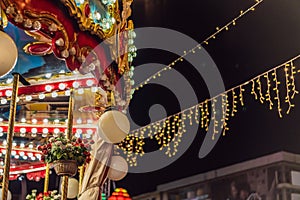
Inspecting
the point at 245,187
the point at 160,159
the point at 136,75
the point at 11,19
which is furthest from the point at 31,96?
the point at 245,187

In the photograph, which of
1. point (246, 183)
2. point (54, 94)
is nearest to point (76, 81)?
point (54, 94)

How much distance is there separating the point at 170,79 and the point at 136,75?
0.90m

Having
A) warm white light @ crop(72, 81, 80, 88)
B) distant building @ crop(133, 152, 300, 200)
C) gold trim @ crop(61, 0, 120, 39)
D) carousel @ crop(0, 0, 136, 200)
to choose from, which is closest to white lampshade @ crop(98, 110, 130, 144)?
carousel @ crop(0, 0, 136, 200)

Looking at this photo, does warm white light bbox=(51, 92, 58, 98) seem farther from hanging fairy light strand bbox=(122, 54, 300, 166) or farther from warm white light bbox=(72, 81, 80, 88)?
hanging fairy light strand bbox=(122, 54, 300, 166)

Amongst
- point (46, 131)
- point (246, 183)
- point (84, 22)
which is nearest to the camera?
point (84, 22)

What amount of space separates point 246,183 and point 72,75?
869 centimetres

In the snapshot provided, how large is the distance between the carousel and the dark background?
3.40 meters

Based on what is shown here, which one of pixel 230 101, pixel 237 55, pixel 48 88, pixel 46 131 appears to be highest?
pixel 237 55

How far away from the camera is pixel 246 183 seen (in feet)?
41.2

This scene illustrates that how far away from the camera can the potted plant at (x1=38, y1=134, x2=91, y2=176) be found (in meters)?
3.78

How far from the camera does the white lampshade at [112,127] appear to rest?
13.4 feet

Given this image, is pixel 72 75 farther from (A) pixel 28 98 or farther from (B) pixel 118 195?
(B) pixel 118 195

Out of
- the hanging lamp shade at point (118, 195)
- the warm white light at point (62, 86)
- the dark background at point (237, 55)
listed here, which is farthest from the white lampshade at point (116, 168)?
the hanging lamp shade at point (118, 195)

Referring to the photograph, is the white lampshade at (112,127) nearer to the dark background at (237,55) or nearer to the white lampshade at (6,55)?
the white lampshade at (6,55)
